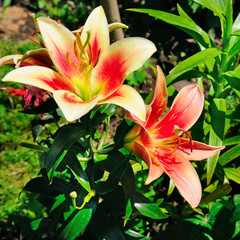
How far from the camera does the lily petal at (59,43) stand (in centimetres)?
72

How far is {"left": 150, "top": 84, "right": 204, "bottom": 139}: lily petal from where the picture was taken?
0.84m

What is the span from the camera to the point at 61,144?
74 centimetres

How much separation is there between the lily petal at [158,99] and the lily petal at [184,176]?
0.37ft

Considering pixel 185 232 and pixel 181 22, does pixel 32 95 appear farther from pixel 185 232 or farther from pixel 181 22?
pixel 185 232

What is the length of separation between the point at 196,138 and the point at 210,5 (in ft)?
1.94

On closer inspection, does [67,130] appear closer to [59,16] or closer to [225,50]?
[225,50]

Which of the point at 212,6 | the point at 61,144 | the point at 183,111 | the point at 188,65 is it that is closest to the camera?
the point at 61,144

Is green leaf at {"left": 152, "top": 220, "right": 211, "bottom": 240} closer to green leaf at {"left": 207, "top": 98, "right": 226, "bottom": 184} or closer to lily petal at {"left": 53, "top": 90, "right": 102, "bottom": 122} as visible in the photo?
green leaf at {"left": 207, "top": 98, "right": 226, "bottom": 184}

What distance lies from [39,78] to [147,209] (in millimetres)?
579

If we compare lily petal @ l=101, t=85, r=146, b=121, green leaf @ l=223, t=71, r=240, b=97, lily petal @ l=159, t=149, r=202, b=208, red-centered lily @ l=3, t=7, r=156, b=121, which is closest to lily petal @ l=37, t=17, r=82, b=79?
red-centered lily @ l=3, t=7, r=156, b=121

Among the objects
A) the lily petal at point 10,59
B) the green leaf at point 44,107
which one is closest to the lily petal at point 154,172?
the green leaf at point 44,107

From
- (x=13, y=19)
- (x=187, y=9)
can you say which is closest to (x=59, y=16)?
(x=13, y=19)

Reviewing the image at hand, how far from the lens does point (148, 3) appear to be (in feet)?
8.52

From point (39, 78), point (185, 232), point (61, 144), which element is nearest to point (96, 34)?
point (39, 78)
